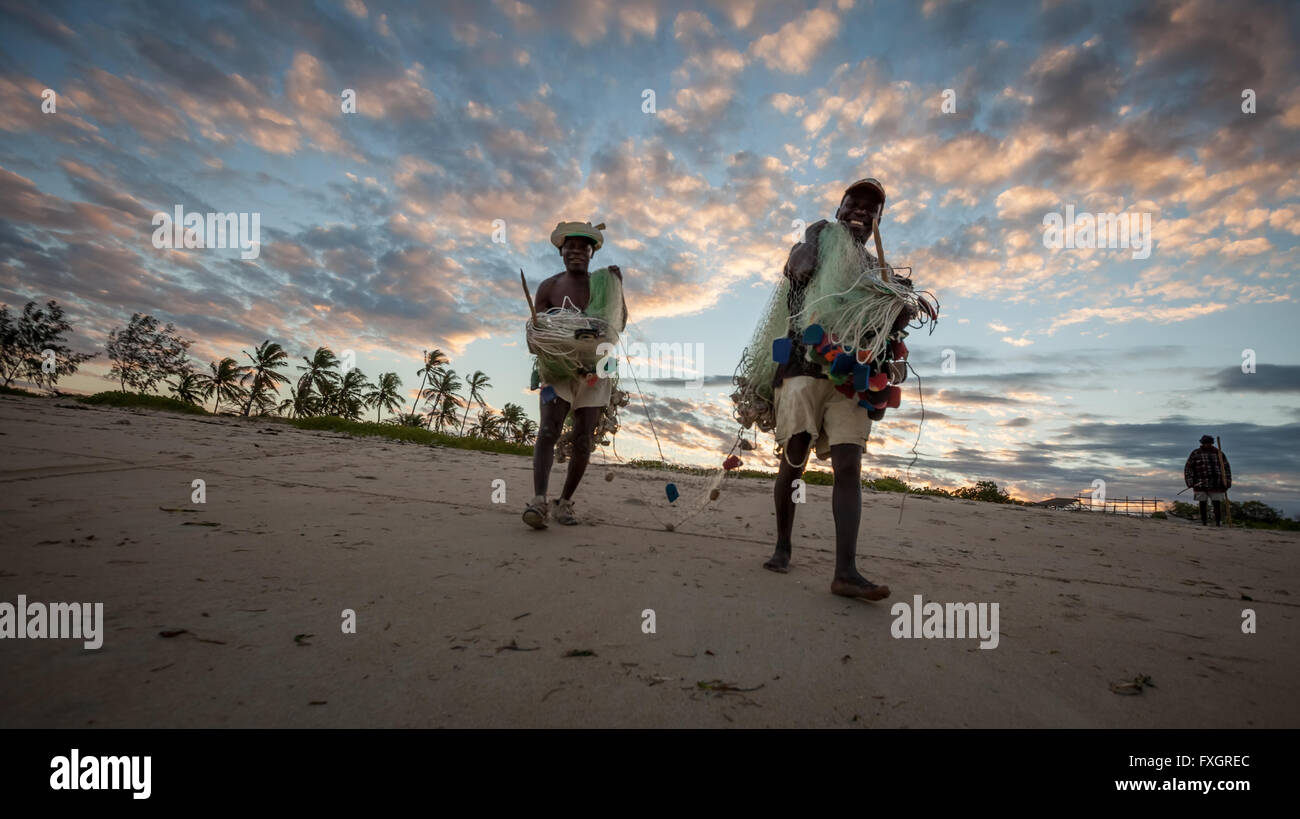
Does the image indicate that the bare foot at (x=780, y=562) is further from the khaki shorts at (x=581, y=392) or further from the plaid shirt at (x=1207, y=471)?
the plaid shirt at (x=1207, y=471)

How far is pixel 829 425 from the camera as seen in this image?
128 inches

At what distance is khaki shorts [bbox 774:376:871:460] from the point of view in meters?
3.16

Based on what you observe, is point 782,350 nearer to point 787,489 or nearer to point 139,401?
point 787,489

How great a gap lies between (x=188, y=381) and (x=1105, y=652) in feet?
207

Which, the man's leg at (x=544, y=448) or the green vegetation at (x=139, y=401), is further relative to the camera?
the green vegetation at (x=139, y=401)

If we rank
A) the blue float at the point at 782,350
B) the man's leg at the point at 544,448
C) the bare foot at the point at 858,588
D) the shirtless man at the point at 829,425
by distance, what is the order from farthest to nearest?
the man's leg at the point at 544,448, the blue float at the point at 782,350, the shirtless man at the point at 829,425, the bare foot at the point at 858,588

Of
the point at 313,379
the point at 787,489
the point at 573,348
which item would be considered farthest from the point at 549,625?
the point at 313,379

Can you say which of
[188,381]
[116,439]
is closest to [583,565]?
[116,439]

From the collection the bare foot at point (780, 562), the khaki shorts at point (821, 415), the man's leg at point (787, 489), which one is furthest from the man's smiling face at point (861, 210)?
the bare foot at point (780, 562)

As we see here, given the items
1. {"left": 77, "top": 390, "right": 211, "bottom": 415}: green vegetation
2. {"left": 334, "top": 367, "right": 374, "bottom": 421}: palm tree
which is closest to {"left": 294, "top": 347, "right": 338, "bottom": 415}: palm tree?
{"left": 334, "top": 367, "right": 374, "bottom": 421}: palm tree

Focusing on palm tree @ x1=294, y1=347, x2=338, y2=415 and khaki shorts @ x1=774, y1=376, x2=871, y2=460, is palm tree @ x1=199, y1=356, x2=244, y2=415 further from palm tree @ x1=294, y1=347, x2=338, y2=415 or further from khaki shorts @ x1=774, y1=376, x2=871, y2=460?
khaki shorts @ x1=774, y1=376, x2=871, y2=460

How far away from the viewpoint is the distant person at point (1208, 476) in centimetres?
1141

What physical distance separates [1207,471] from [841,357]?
13.8 meters
